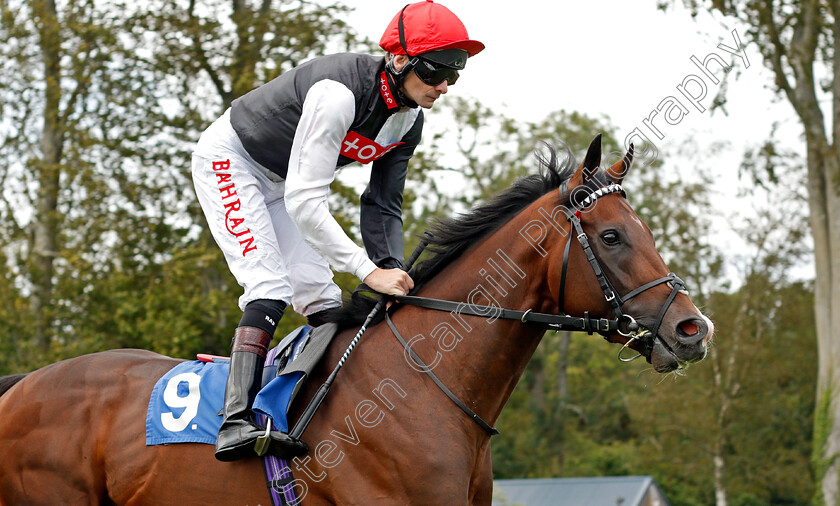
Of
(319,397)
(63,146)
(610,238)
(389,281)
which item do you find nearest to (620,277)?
(610,238)

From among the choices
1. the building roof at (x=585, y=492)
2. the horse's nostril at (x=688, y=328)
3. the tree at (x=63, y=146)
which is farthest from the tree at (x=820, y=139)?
the horse's nostril at (x=688, y=328)

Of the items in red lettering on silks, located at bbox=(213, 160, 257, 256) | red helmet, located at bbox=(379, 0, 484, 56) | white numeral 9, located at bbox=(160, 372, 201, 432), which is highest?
red helmet, located at bbox=(379, 0, 484, 56)

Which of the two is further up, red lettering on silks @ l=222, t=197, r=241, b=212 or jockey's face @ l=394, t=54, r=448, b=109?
jockey's face @ l=394, t=54, r=448, b=109

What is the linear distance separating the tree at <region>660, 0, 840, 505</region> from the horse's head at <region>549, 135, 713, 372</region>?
16480mm

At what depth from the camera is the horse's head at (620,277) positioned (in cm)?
321

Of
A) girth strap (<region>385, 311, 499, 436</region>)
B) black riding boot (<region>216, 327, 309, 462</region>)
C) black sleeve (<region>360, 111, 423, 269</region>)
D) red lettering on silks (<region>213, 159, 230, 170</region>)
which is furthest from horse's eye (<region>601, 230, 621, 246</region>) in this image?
red lettering on silks (<region>213, 159, 230, 170</region>)

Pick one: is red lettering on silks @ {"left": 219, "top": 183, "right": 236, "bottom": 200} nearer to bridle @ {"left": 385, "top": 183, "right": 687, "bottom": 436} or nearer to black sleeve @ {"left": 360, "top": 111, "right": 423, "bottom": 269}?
black sleeve @ {"left": 360, "top": 111, "right": 423, "bottom": 269}

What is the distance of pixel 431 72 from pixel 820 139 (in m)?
18.0

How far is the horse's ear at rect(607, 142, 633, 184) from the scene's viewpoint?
3.59 meters

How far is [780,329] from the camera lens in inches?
1191

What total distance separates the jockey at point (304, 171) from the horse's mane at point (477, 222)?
0.17 m

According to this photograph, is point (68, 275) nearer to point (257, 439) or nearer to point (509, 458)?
point (257, 439)

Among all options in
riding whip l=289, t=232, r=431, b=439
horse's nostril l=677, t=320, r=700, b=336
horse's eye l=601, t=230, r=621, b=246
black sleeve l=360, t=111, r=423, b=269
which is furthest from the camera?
black sleeve l=360, t=111, r=423, b=269

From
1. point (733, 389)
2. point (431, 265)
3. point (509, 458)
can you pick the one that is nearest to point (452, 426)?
point (431, 265)
